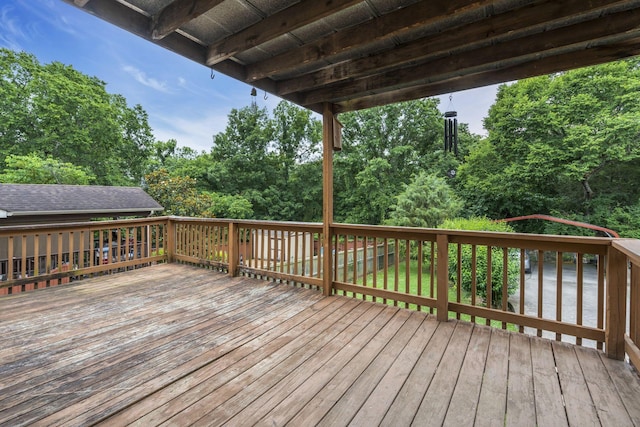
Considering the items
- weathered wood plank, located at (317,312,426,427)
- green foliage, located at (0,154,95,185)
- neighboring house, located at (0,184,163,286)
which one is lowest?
weathered wood plank, located at (317,312,426,427)

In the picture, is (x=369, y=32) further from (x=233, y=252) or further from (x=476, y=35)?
(x=233, y=252)

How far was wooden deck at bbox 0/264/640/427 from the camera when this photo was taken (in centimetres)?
156

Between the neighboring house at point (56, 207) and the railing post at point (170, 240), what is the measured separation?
2093 mm

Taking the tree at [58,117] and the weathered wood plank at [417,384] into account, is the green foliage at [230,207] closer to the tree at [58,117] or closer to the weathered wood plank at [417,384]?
the tree at [58,117]

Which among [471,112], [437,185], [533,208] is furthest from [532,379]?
[471,112]

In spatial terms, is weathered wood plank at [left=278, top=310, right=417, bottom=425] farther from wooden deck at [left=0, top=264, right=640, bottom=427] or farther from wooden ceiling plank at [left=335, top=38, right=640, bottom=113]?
wooden ceiling plank at [left=335, top=38, right=640, bottom=113]

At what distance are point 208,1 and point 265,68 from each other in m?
0.97

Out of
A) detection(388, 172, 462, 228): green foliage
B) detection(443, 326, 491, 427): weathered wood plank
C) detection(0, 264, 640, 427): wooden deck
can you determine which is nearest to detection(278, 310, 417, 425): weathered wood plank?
detection(0, 264, 640, 427): wooden deck

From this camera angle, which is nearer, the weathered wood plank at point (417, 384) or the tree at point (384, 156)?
the weathered wood plank at point (417, 384)

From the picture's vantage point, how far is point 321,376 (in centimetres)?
191

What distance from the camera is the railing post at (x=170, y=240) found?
5.29 metres

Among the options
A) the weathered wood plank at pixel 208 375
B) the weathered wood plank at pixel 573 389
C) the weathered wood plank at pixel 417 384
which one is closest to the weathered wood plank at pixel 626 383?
the weathered wood plank at pixel 573 389

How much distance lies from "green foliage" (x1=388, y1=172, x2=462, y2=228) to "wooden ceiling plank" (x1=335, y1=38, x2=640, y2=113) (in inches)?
318

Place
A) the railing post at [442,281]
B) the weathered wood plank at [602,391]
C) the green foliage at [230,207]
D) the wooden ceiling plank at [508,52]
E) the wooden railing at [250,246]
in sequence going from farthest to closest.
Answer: the green foliage at [230,207] < the wooden railing at [250,246] < the railing post at [442,281] < the wooden ceiling plank at [508,52] < the weathered wood plank at [602,391]
